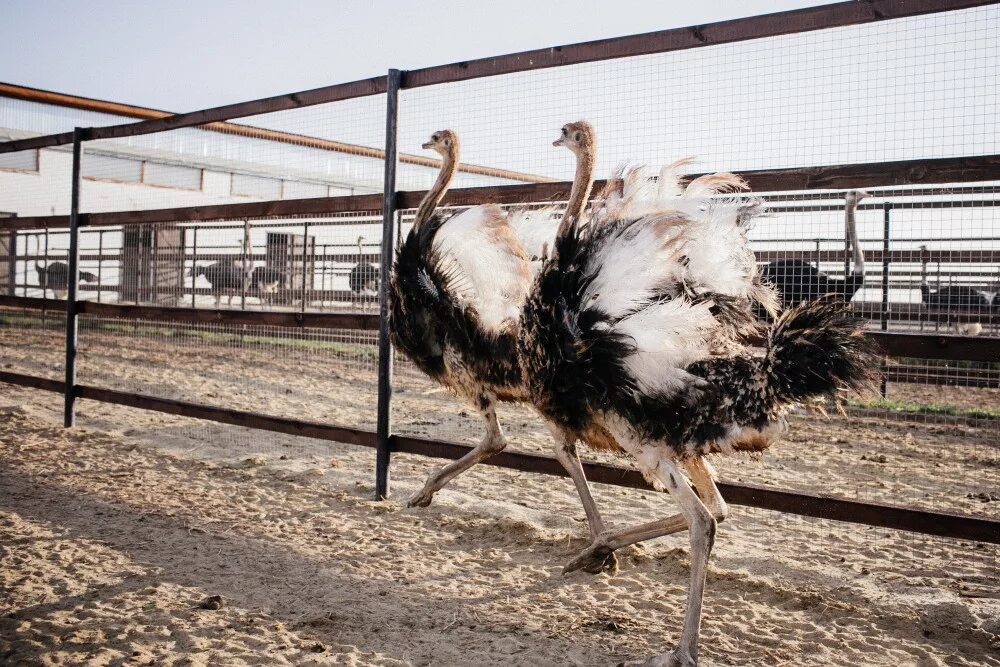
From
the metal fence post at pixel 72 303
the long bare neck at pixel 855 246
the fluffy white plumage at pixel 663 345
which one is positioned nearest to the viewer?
the fluffy white plumage at pixel 663 345

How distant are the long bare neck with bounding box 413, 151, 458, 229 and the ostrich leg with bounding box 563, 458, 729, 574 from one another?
160 centimetres

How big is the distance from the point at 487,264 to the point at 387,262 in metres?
0.95

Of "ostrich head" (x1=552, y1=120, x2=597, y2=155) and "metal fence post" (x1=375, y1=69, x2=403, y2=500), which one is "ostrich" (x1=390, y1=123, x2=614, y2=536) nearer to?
"ostrich head" (x1=552, y1=120, x2=597, y2=155)

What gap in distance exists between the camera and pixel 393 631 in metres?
2.62

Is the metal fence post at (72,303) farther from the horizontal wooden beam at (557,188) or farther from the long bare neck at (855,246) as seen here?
the long bare neck at (855,246)

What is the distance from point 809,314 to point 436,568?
1705mm

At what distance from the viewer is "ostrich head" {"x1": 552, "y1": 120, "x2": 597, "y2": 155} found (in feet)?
10.8

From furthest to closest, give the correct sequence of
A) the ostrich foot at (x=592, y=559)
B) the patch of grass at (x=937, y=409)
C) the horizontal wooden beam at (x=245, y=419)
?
the patch of grass at (x=937, y=409) → the horizontal wooden beam at (x=245, y=419) → the ostrich foot at (x=592, y=559)

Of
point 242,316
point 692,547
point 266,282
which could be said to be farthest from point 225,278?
point 692,547

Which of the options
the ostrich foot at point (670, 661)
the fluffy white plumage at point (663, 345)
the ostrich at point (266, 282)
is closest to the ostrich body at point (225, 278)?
A: the ostrich at point (266, 282)

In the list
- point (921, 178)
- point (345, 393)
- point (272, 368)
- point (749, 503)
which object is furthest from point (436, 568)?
point (272, 368)

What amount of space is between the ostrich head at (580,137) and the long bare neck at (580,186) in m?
0.04

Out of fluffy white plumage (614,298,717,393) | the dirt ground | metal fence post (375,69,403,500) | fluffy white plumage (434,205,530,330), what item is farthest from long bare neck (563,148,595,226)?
the dirt ground

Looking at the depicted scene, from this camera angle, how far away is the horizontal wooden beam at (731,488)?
9.12 feet
